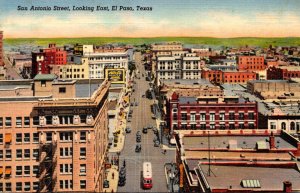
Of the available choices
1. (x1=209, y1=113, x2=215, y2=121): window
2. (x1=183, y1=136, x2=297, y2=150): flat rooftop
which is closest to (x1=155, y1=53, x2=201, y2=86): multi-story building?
(x1=209, y1=113, x2=215, y2=121): window

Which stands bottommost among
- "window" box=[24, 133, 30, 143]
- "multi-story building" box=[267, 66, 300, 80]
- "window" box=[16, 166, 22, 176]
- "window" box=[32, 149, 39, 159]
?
"window" box=[16, 166, 22, 176]

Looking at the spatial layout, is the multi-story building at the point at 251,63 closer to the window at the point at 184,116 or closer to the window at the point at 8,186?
the window at the point at 184,116

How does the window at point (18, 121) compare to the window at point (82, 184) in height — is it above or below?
above

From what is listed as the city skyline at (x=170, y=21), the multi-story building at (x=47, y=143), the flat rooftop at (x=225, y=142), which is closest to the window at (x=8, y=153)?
the multi-story building at (x=47, y=143)

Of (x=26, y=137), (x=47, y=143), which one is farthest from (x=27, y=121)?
(x=47, y=143)

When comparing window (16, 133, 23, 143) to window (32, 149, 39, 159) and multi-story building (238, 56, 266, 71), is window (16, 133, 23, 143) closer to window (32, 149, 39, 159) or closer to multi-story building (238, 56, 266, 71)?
window (32, 149, 39, 159)

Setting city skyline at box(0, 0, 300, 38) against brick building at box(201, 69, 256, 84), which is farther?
brick building at box(201, 69, 256, 84)

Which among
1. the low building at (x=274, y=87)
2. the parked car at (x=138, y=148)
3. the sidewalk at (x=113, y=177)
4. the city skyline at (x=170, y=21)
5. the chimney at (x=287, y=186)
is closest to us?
the chimney at (x=287, y=186)
